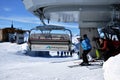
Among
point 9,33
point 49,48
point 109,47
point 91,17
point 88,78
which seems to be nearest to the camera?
point 88,78

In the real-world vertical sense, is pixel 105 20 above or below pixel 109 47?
above

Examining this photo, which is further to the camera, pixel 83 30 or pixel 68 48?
pixel 68 48

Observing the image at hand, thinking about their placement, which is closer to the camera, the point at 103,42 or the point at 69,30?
the point at 103,42

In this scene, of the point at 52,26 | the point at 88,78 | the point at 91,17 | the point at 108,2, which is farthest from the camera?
the point at 52,26

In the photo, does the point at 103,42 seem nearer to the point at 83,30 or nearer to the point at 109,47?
the point at 109,47

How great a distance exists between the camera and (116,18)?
926 inches

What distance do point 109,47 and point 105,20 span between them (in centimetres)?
1018

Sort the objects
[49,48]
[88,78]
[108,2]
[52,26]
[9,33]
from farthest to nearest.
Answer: [9,33] < [49,48] < [52,26] < [108,2] < [88,78]

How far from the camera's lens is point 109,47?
16.6 meters

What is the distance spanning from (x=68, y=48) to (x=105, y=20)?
5.87 m

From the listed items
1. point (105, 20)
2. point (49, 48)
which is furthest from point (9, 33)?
point (105, 20)

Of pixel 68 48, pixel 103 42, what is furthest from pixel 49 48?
pixel 103 42

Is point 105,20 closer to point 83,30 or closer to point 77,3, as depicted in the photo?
point 83,30

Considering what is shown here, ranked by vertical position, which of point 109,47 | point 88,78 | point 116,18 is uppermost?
point 116,18
